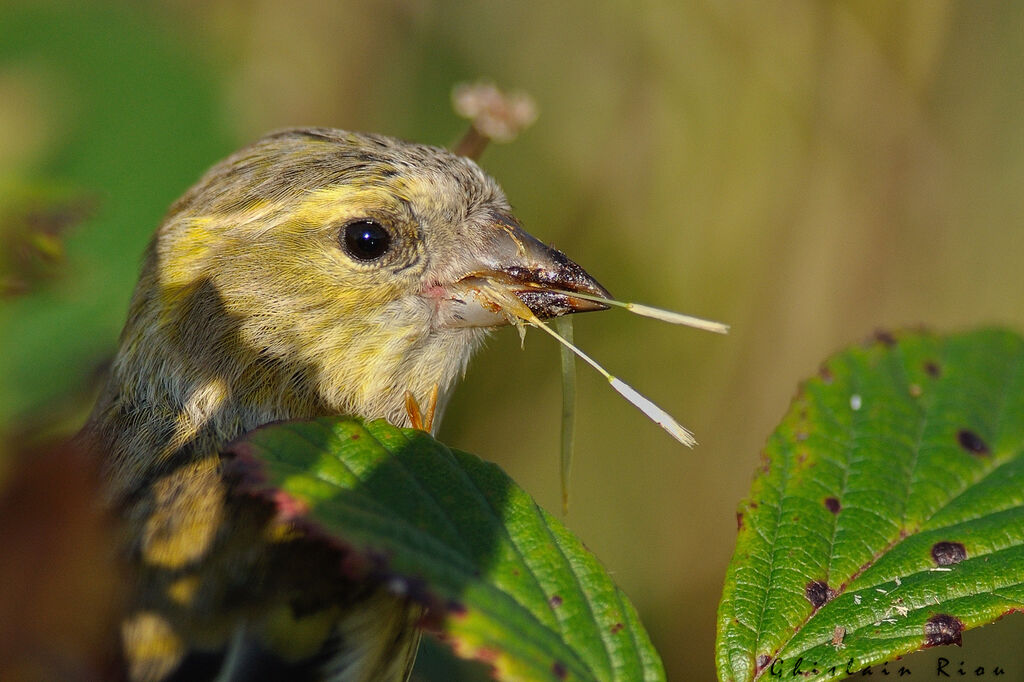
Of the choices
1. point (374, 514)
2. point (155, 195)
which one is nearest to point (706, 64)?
point (155, 195)

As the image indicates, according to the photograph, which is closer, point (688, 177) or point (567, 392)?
point (567, 392)

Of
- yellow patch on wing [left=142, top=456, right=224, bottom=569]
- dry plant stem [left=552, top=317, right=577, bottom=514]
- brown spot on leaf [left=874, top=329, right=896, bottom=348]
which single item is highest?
brown spot on leaf [left=874, top=329, right=896, bottom=348]

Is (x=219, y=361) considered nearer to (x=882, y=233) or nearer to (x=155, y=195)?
(x=155, y=195)

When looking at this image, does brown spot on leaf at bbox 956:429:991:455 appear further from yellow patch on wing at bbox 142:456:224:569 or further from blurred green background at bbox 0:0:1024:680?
blurred green background at bbox 0:0:1024:680

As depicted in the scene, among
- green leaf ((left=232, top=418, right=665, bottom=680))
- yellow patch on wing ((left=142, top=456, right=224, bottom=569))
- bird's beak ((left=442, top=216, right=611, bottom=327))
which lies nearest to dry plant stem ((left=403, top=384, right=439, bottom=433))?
bird's beak ((left=442, top=216, right=611, bottom=327))

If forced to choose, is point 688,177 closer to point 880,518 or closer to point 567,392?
point 567,392

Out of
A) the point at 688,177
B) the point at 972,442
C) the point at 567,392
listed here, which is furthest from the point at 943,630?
the point at 688,177

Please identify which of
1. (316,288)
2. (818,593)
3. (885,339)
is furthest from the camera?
(316,288)
